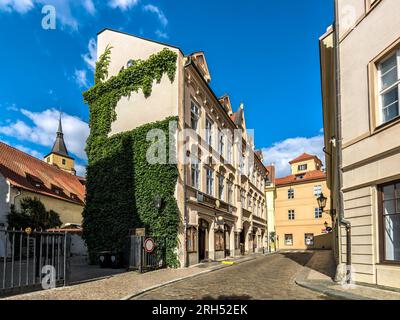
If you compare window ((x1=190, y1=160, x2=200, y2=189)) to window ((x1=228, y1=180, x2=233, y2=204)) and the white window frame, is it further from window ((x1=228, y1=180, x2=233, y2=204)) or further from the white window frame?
window ((x1=228, y1=180, x2=233, y2=204))

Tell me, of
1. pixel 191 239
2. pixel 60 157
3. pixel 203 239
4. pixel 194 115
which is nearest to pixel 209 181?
pixel 203 239

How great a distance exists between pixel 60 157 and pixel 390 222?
239ft

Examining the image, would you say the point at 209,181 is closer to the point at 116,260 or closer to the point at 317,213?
the point at 116,260

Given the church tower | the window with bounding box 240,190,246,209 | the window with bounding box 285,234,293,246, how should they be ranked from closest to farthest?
the window with bounding box 240,190,246,209
the window with bounding box 285,234,293,246
the church tower

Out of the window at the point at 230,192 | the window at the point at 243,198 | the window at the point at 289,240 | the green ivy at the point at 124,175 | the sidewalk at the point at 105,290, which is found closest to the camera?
the sidewalk at the point at 105,290

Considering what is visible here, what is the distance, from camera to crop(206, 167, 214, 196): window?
2272cm

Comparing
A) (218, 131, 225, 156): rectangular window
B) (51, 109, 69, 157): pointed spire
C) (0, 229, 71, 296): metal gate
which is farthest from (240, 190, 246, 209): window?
(51, 109, 69, 157): pointed spire

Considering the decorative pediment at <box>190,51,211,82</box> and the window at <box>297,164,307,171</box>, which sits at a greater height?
the decorative pediment at <box>190,51,211,82</box>

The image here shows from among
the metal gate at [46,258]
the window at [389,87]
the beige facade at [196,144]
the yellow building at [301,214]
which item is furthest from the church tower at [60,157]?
the window at [389,87]

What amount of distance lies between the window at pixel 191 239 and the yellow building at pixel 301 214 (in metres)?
34.0

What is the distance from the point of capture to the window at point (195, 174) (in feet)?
65.7

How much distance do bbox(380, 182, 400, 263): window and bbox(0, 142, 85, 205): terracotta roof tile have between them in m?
25.2

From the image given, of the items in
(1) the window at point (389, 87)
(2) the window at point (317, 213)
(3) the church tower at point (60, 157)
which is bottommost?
(2) the window at point (317, 213)

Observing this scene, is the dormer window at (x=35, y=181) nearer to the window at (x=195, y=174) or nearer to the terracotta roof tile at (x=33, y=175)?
the terracotta roof tile at (x=33, y=175)
